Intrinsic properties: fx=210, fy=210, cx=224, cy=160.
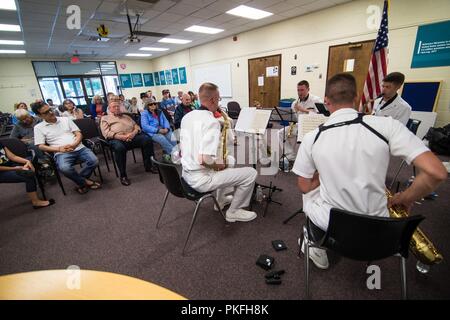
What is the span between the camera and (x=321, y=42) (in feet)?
18.2

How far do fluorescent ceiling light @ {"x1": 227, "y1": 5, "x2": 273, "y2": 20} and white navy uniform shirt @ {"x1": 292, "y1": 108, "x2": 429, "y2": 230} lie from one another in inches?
201

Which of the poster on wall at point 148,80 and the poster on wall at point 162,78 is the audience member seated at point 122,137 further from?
the poster on wall at point 148,80

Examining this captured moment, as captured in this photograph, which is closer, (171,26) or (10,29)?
(10,29)

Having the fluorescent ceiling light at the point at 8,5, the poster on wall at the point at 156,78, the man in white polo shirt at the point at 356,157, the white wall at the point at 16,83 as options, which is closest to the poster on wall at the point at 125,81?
the poster on wall at the point at 156,78

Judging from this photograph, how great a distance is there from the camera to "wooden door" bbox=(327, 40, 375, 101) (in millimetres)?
4930

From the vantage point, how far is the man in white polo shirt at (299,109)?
11.7ft

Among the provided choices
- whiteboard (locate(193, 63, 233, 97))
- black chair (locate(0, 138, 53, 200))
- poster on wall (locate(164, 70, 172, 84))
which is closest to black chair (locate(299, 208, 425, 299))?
black chair (locate(0, 138, 53, 200))

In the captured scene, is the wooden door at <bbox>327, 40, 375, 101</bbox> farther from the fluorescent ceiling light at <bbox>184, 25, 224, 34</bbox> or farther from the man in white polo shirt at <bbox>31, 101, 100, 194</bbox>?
the man in white polo shirt at <bbox>31, 101, 100, 194</bbox>

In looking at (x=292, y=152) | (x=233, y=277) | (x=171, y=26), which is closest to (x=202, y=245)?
(x=233, y=277)

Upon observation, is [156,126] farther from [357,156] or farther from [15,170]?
[357,156]
